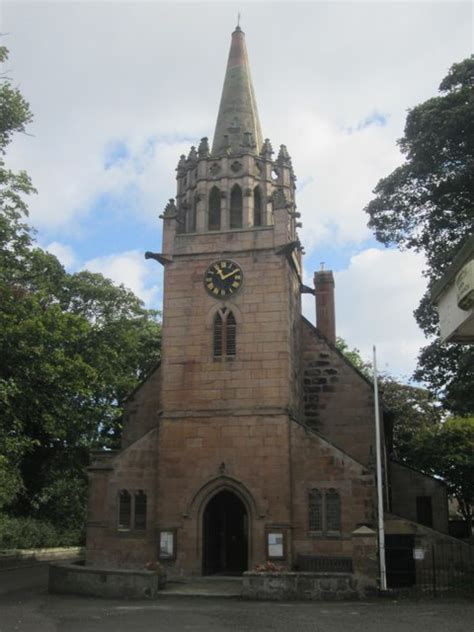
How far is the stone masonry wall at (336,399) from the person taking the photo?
28.5 m

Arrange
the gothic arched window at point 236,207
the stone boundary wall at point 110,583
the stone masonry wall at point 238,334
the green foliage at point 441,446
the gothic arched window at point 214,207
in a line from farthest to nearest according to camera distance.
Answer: the green foliage at point 441,446 → the gothic arched window at point 214,207 → the gothic arched window at point 236,207 → the stone masonry wall at point 238,334 → the stone boundary wall at point 110,583

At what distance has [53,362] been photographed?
1085 inches

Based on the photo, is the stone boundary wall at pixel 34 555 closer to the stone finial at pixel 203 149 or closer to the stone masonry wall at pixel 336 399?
the stone masonry wall at pixel 336 399

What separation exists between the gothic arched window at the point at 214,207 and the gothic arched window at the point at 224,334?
4309 mm

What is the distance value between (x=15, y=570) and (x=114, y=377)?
11.2 meters

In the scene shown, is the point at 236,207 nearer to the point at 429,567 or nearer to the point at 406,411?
the point at 429,567

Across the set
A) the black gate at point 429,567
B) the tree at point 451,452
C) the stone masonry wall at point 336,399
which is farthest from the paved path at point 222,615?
the tree at point 451,452

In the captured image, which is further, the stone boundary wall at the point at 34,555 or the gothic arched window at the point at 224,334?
the stone boundary wall at the point at 34,555

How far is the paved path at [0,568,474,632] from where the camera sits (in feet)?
47.1

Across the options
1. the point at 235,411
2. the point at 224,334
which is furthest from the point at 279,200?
the point at 235,411

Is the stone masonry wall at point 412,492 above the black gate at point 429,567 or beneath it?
above

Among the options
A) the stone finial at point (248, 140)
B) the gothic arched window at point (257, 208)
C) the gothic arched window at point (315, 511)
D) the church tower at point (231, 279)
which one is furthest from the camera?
the stone finial at point (248, 140)

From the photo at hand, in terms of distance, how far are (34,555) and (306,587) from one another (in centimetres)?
1749

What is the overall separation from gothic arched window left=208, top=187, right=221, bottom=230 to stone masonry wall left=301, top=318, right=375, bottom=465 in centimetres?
596
